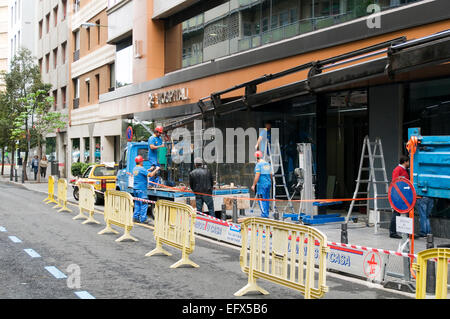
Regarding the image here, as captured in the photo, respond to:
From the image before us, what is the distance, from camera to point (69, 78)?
40781 mm

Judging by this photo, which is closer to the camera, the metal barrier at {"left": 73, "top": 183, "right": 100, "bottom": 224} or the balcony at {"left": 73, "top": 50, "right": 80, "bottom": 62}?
the metal barrier at {"left": 73, "top": 183, "right": 100, "bottom": 224}

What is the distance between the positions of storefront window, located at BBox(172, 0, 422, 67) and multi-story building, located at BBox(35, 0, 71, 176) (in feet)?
70.8

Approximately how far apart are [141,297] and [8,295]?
1.74 meters

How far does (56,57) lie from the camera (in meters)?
45.1

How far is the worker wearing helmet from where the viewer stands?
1580 cm

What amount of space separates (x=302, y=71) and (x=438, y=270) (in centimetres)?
1049

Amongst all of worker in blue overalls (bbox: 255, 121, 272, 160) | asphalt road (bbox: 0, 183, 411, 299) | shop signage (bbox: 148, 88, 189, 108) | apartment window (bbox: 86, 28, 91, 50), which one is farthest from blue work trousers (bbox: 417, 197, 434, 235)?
apartment window (bbox: 86, 28, 91, 50)

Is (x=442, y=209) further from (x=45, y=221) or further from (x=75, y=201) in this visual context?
(x=75, y=201)

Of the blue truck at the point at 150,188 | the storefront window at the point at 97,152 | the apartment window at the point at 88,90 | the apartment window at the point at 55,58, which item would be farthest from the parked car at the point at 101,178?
the apartment window at the point at 55,58

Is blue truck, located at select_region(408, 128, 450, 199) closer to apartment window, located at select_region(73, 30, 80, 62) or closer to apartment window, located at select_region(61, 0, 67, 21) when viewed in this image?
apartment window, located at select_region(73, 30, 80, 62)

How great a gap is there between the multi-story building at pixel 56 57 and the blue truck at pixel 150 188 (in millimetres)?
24710

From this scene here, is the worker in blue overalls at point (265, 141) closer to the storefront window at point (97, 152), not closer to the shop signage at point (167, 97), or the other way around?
the shop signage at point (167, 97)

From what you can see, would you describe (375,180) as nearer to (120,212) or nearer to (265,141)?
(265,141)
